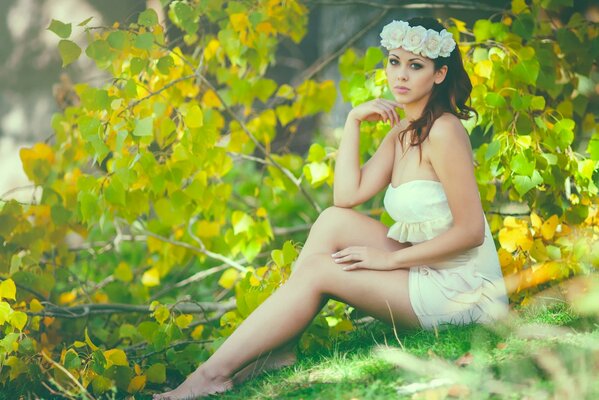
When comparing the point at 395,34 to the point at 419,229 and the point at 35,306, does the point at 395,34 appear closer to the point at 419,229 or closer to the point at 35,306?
the point at 419,229

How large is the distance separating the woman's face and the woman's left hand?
0.53 meters

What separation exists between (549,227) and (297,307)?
1.17 m

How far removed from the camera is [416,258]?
2832 millimetres

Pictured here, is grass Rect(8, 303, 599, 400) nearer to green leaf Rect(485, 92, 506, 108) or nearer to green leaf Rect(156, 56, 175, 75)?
green leaf Rect(485, 92, 506, 108)

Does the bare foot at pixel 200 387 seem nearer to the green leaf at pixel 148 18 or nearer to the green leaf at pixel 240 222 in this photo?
the green leaf at pixel 240 222

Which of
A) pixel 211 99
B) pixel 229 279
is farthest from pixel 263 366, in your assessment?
pixel 211 99

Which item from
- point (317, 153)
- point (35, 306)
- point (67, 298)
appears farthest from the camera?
point (67, 298)

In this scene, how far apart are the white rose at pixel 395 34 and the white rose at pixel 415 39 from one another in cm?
2

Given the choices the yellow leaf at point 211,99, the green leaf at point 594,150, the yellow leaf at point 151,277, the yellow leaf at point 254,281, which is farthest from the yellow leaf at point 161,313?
the green leaf at point 594,150

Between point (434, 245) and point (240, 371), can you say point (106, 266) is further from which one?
point (434, 245)

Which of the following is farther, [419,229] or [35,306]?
[35,306]

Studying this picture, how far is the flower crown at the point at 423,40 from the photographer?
2.87 meters

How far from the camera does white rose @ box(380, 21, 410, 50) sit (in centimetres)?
289

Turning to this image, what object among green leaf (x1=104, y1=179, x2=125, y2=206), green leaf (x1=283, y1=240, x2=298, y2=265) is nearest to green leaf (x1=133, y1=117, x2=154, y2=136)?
green leaf (x1=104, y1=179, x2=125, y2=206)
